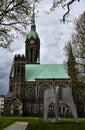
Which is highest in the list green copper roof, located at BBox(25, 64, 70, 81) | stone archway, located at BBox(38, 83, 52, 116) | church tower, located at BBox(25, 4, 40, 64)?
church tower, located at BBox(25, 4, 40, 64)

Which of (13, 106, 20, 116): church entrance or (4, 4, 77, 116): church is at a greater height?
(4, 4, 77, 116): church

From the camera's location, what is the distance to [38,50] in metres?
155

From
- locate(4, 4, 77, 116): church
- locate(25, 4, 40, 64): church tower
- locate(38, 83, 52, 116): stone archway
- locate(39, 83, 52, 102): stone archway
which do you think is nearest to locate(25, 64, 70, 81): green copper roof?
locate(4, 4, 77, 116): church

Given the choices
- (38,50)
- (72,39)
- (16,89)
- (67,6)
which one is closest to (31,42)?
(38,50)

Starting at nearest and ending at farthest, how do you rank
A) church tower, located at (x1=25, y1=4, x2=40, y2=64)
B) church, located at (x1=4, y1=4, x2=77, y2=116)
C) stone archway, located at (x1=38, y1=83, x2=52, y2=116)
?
stone archway, located at (x1=38, y1=83, x2=52, y2=116) < church, located at (x1=4, y1=4, x2=77, y2=116) < church tower, located at (x1=25, y1=4, x2=40, y2=64)

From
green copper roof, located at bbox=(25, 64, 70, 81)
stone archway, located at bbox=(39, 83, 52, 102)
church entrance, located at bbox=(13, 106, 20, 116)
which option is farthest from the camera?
green copper roof, located at bbox=(25, 64, 70, 81)

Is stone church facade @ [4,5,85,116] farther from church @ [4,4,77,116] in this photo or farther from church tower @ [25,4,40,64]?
church tower @ [25,4,40,64]

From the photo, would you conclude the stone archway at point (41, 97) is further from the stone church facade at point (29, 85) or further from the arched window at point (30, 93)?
the arched window at point (30, 93)

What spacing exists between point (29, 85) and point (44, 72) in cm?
854

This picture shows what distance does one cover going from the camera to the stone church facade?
426ft

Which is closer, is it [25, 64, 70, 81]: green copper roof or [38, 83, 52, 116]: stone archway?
[38, 83, 52, 116]: stone archway

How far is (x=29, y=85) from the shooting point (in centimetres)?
13512

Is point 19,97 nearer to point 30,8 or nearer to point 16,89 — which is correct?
point 16,89

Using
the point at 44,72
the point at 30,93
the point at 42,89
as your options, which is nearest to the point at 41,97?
the point at 42,89
